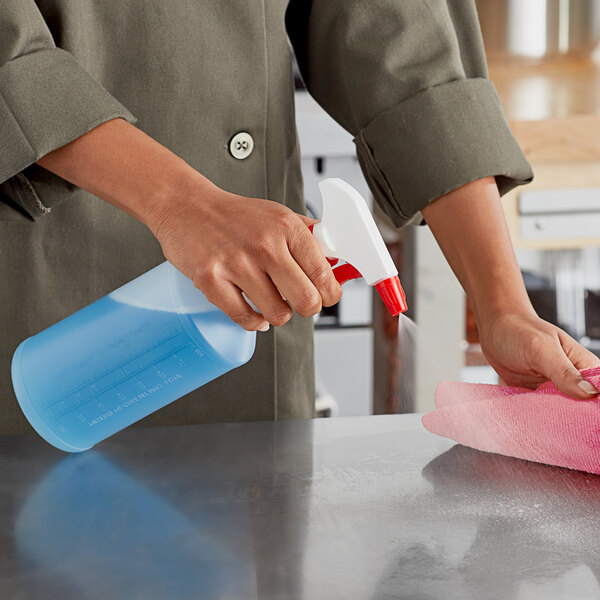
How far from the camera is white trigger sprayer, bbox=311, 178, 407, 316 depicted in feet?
1.91

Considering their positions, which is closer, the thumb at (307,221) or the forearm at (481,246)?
the thumb at (307,221)

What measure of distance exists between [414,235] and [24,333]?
3.20 feet

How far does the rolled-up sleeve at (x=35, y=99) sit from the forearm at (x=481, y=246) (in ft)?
1.13

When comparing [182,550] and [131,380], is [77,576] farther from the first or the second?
[131,380]

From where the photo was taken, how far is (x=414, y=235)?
1643mm

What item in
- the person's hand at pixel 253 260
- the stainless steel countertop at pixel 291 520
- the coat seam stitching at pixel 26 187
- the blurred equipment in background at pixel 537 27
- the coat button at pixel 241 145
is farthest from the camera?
the blurred equipment in background at pixel 537 27

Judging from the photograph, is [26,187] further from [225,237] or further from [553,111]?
[553,111]

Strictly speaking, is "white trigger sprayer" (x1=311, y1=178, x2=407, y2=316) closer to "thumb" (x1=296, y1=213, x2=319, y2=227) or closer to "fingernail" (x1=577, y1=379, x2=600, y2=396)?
"thumb" (x1=296, y1=213, x2=319, y2=227)

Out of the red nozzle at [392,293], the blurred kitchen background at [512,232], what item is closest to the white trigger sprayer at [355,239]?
the red nozzle at [392,293]

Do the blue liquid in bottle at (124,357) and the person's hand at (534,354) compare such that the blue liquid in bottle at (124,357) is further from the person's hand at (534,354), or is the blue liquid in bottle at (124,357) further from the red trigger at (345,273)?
the person's hand at (534,354)

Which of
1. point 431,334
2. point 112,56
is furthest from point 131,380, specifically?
point 431,334

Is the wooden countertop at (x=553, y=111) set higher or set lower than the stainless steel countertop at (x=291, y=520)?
higher

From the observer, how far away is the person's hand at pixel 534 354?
647 millimetres

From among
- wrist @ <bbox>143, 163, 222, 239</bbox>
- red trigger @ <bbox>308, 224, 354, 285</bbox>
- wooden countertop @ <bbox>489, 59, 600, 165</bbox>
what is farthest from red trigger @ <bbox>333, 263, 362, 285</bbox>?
wooden countertop @ <bbox>489, 59, 600, 165</bbox>
